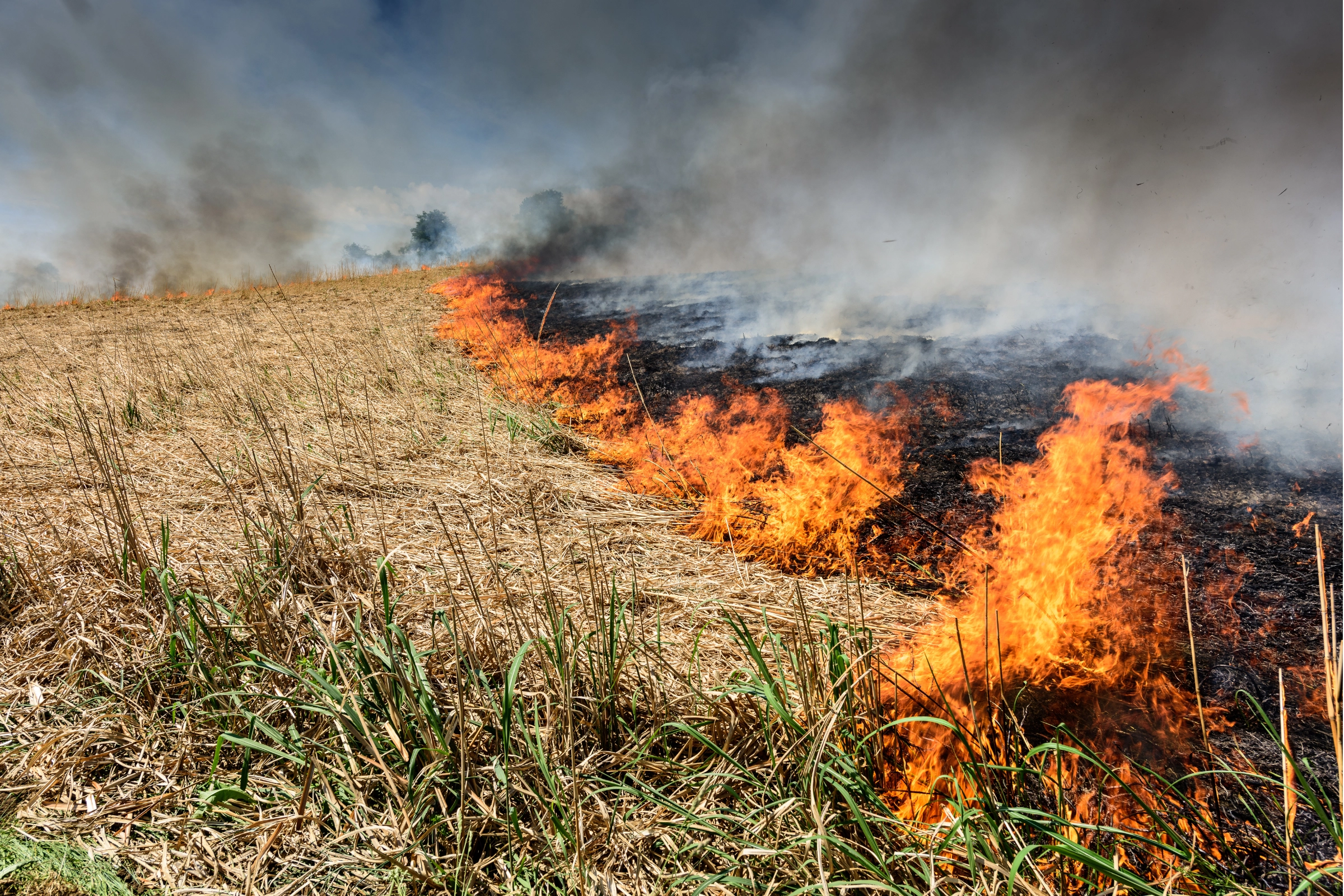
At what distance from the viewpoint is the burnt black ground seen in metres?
2.08

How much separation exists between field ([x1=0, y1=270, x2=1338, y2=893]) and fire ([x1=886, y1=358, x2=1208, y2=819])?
0.12 m

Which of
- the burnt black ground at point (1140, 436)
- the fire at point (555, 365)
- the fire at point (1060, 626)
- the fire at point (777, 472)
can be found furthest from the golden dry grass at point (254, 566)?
the burnt black ground at point (1140, 436)

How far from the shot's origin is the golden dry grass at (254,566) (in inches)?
65.9

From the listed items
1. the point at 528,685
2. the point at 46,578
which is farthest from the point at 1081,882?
the point at 46,578

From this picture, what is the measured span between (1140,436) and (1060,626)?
8.09 ft

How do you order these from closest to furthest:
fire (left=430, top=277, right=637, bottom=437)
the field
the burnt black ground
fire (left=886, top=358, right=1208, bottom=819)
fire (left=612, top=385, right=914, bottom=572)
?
the field → fire (left=886, top=358, right=1208, bottom=819) → the burnt black ground → fire (left=612, top=385, right=914, bottom=572) → fire (left=430, top=277, right=637, bottom=437)

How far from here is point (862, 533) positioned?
3.26 meters

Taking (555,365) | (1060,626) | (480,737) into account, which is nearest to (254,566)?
(480,737)

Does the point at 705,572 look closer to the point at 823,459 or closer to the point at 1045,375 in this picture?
the point at 823,459

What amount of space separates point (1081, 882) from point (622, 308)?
415 inches

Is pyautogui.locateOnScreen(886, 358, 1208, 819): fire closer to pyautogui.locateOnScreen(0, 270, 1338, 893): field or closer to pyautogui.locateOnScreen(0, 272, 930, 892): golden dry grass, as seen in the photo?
pyautogui.locateOnScreen(0, 270, 1338, 893): field

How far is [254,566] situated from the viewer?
8.05 feet

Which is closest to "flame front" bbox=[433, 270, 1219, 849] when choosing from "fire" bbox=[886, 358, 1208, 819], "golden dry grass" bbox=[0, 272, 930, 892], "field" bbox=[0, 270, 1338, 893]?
"fire" bbox=[886, 358, 1208, 819]

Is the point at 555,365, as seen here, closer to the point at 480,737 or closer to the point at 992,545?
the point at 992,545
